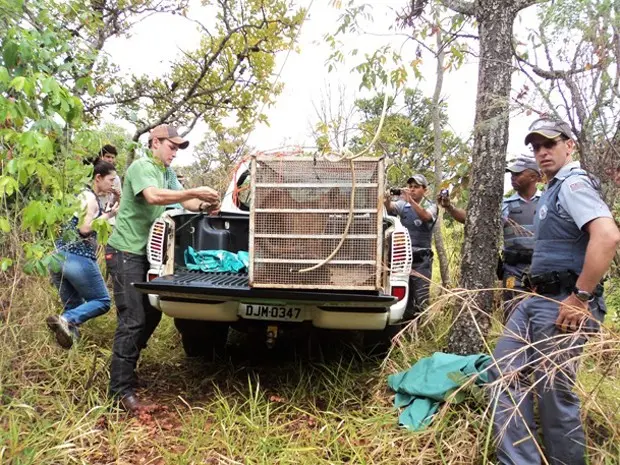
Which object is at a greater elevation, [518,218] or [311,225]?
[311,225]

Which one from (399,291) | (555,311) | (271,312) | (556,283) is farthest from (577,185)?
(271,312)

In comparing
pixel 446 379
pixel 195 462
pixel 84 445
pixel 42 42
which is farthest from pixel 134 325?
pixel 446 379

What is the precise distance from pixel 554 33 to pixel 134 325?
9.80 ft

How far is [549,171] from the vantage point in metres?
2.56

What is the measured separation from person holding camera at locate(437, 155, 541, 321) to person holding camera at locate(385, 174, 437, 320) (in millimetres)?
657

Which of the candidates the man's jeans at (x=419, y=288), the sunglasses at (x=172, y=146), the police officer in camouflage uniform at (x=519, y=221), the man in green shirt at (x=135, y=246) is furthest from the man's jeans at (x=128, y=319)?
the police officer in camouflage uniform at (x=519, y=221)

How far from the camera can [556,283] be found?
2332 millimetres

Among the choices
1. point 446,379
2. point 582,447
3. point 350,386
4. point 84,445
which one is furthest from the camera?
point 350,386

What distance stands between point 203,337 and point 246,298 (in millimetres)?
1144

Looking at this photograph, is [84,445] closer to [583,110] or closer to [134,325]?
[134,325]

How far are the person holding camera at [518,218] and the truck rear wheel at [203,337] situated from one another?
228 centimetres

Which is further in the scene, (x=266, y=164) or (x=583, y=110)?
(x=266, y=164)

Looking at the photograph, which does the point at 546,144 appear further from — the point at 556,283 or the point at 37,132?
the point at 37,132

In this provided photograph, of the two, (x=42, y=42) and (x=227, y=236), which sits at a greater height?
(x=42, y=42)
